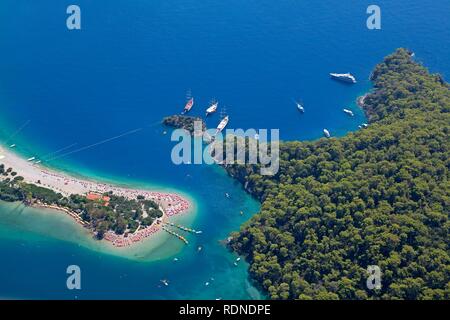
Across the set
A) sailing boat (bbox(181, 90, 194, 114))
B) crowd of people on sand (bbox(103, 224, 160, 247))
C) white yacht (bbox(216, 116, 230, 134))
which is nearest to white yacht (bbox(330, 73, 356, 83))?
white yacht (bbox(216, 116, 230, 134))

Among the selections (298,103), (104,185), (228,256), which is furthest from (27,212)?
(298,103)

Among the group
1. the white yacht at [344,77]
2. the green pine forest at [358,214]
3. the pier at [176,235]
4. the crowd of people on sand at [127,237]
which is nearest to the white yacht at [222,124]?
the green pine forest at [358,214]

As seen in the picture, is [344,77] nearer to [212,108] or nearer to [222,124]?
Result: [212,108]

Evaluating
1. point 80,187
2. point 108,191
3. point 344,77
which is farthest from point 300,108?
point 80,187

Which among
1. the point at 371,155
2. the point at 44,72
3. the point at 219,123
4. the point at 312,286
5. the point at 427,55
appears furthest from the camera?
the point at 427,55

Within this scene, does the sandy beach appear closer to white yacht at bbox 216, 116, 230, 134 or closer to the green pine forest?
the green pine forest

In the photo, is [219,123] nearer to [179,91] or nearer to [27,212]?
[179,91]

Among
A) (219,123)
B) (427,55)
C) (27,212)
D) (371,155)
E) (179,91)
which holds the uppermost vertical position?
(427,55)
